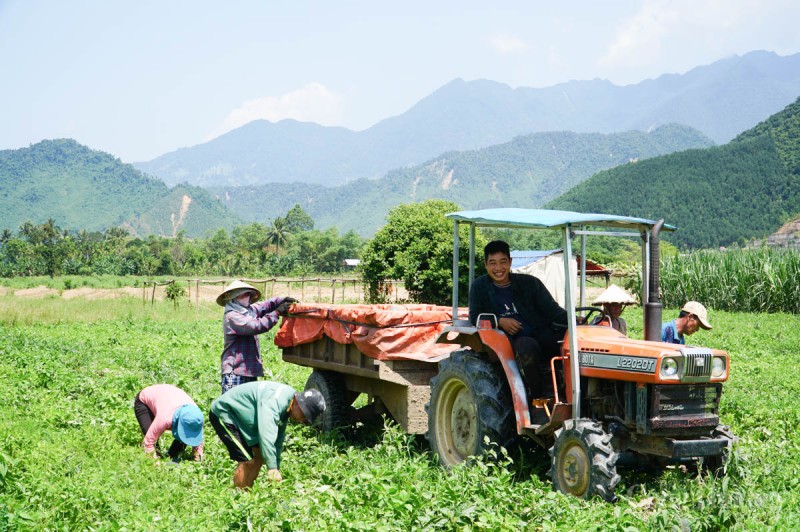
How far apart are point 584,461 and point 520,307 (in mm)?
1650

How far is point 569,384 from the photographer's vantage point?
263 inches

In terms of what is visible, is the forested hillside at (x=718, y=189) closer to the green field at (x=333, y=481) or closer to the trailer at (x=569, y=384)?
the green field at (x=333, y=481)

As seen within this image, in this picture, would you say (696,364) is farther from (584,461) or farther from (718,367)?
(584,461)

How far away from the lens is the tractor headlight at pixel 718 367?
251 inches

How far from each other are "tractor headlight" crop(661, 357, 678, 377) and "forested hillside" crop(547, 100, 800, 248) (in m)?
81.7

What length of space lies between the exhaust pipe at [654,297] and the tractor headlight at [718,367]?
452 mm

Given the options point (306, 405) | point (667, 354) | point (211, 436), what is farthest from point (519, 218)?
point (211, 436)

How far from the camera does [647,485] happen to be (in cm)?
668

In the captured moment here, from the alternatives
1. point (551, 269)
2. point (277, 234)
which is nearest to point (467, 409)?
point (551, 269)

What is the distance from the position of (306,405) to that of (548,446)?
7.09ft

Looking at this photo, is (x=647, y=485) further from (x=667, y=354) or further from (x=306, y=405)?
(x=306, y=405)

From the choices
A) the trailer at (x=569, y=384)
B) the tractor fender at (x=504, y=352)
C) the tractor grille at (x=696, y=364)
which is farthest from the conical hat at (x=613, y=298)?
the tractor grille at (x=696, y=364)

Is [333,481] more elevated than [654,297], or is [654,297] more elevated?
[654,297]

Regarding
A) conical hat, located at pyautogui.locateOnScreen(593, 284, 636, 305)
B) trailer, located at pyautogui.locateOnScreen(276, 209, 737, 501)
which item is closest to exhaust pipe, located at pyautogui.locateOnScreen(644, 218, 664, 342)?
trailer, located at pyautogui.locateOnScreen(276, 209, 737, 501)
